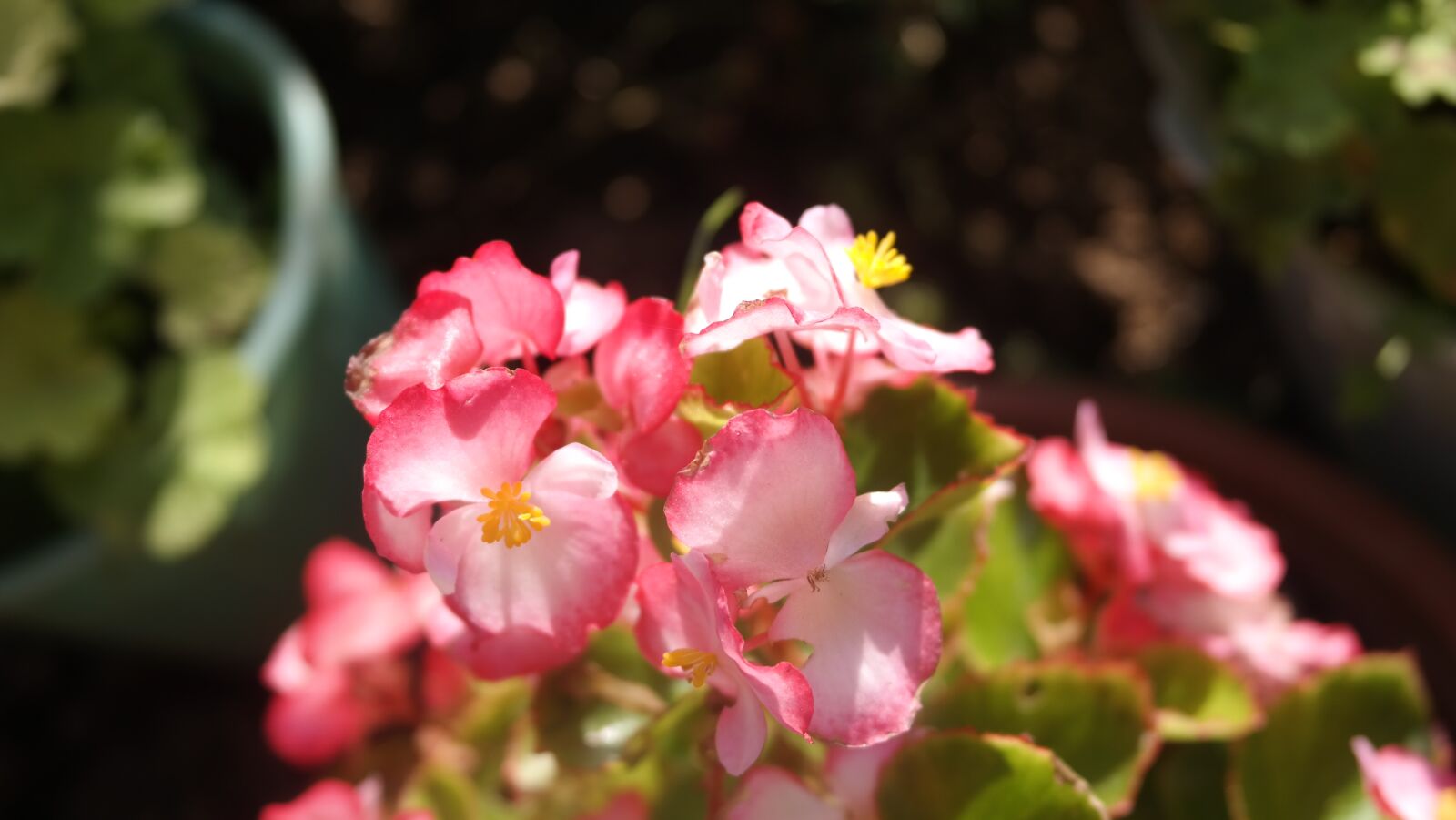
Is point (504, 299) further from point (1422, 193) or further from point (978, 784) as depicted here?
point (1422, 193)

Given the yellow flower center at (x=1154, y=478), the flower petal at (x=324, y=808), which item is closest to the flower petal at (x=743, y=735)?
the flower petal at (x=324, y=808)

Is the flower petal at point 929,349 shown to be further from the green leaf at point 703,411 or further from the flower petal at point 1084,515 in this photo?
the flower petal at point 1084,515

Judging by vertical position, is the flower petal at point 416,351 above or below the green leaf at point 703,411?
above

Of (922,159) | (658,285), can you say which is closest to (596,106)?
(658,285)

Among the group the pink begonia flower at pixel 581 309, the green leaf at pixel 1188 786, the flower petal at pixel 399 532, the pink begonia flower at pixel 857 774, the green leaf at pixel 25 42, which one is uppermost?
the green leaf at pixel 25 42

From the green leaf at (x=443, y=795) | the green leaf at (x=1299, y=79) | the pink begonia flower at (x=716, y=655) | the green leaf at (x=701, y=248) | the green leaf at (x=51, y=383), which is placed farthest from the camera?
the green leaf at (x=51, y=383)

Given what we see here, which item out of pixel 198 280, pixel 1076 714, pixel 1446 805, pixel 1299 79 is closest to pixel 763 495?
pixel 1076 714

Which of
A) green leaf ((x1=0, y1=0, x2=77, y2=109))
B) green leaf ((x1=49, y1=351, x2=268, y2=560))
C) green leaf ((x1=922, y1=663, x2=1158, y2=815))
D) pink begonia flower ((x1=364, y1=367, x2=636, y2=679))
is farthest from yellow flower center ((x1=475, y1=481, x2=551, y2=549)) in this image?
green leaf ((x1=0, y1=0, x2=77, y2=109))
